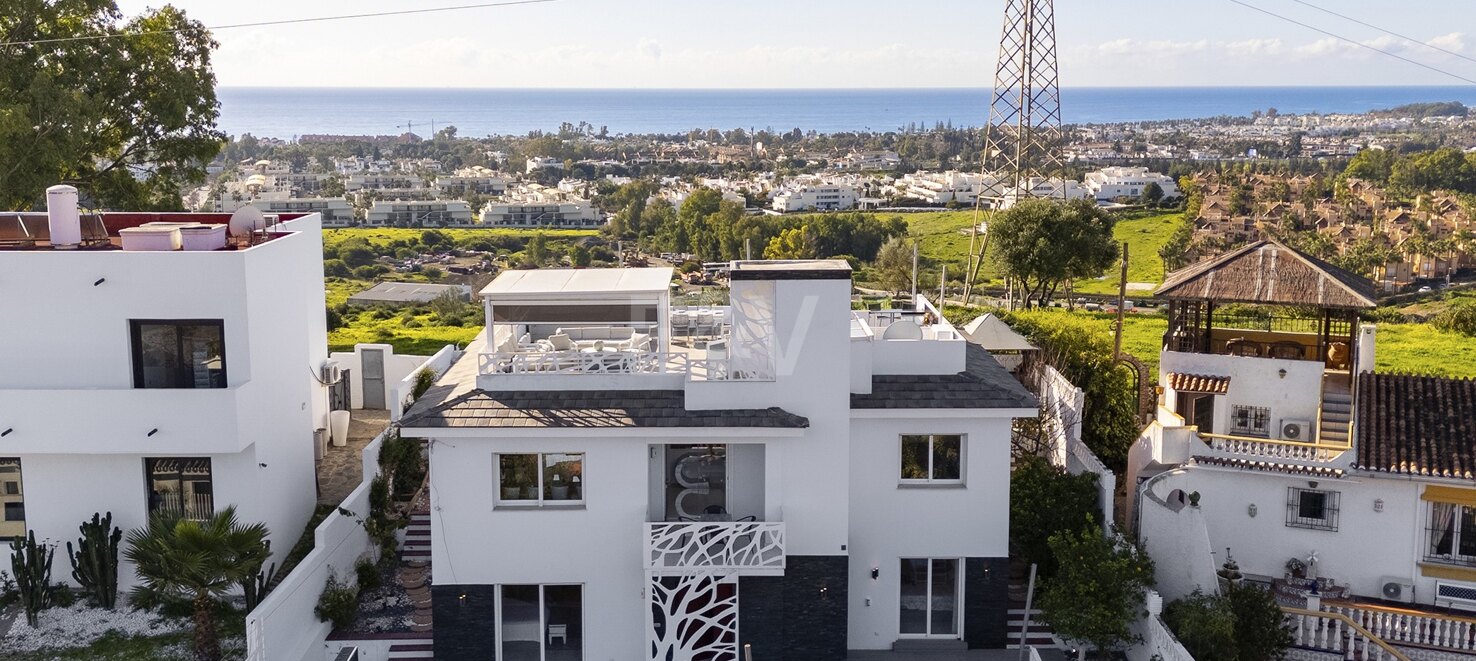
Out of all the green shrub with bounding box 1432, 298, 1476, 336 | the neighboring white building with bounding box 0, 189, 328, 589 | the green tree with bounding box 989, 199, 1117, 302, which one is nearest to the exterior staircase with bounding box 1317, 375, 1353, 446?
the neighboring white building with bounding box 0, 189, 328, 589

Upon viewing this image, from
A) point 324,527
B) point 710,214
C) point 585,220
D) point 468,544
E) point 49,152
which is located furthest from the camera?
point 585,220

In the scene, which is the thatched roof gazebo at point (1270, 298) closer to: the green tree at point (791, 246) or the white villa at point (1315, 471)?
the white villa at point (1315, 471)

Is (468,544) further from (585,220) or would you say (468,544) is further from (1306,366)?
(585,220)

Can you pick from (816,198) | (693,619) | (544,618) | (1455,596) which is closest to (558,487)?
(544,618)

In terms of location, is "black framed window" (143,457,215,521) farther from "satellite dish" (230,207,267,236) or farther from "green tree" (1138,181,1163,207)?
"green tree" (1138,181,1163,207)

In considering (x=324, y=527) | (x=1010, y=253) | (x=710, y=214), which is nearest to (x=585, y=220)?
(x=710, y=214)
